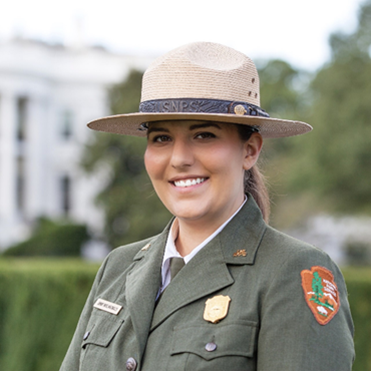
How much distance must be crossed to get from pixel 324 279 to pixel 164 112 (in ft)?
2.10

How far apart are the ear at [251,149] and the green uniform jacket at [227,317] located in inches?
4.6

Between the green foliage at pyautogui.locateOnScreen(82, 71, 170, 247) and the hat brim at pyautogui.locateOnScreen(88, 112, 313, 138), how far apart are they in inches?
664

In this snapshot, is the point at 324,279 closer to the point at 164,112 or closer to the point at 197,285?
the point at 197,285

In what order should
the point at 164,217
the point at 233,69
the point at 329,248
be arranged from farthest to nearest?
1. the point at 329,248
2. the point at 164,217
3. the point at 233,69

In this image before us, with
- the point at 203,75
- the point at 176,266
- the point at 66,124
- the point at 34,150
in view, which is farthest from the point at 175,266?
the point at 66,124

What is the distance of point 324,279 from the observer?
5.83ft

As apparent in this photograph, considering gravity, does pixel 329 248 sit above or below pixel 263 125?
below

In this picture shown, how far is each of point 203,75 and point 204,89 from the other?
0.14ft

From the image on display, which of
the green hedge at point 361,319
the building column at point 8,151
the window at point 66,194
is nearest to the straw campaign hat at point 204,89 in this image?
the green hedge at point 361,319

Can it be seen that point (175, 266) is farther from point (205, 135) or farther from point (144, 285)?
point (205, 135)

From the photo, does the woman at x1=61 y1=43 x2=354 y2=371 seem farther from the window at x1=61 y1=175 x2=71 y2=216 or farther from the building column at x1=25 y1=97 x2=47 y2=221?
the window at x1=61 y1=175 x2=71 y2=216

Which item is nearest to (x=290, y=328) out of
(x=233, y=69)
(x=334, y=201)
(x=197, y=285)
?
(x=197, y=285)

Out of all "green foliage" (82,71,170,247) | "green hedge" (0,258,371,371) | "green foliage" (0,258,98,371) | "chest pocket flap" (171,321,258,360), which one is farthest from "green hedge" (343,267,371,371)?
"green foliage" (82,71,170,247)

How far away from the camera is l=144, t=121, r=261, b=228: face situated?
195 centimetres
